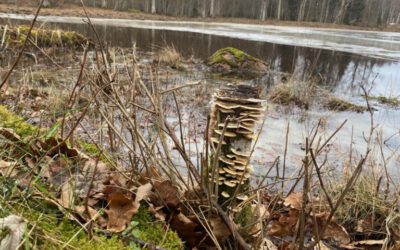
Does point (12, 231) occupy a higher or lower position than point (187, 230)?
higher

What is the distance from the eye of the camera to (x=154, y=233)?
2.08 m

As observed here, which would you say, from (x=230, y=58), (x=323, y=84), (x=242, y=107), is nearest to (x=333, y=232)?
(x=242, y=107)

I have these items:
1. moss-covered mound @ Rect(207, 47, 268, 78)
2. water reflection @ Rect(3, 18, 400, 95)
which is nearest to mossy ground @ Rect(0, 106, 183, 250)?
water reflection @ Rect(3, 18, 400, 95)

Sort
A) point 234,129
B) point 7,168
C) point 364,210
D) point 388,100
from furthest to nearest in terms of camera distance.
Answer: point 388,100 → point 364,210 → point 234,129 → point 7,168

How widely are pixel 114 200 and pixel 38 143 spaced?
2.49 ft

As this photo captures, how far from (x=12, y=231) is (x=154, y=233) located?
0.86 meters

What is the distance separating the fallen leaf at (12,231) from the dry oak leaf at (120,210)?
57cm

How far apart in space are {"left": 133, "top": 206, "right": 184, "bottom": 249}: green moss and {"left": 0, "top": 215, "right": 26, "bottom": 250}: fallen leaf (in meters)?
0.70

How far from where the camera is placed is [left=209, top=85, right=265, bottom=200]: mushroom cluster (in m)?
2.25

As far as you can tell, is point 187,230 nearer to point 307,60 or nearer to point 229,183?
point 229,183

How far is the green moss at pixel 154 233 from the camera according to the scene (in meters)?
2.03

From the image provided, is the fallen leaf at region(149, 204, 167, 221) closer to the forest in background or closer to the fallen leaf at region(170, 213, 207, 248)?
the fallen leaf at region(170, 213, 207, 248)

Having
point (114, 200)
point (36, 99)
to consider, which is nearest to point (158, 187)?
point (114, 200)

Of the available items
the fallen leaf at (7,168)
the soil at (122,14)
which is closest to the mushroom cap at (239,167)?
the fallen leaf at (7,168)
